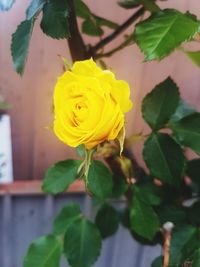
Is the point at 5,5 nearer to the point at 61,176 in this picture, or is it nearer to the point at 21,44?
the point at 21,44

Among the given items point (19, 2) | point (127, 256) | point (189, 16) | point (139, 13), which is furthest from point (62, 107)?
point (127, 256)

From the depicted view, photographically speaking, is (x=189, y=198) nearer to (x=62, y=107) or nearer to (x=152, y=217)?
(x=152, y=217)

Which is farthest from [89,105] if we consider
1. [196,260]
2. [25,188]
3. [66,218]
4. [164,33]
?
[25,188]

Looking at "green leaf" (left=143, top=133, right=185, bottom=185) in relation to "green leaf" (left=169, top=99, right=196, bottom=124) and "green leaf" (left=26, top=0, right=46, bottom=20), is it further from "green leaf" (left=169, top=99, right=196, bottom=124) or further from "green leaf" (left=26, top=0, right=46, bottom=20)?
"green leaf" (left=26, top=0, right=46, bottom=20)

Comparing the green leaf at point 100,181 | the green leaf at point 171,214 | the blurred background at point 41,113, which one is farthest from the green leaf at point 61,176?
the blurred background at point 41,113

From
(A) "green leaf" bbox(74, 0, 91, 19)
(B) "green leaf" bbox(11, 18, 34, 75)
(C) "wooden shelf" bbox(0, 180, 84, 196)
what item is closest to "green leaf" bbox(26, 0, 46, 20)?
(B) "green leaf" bbox(11, 18, 34, 75)
